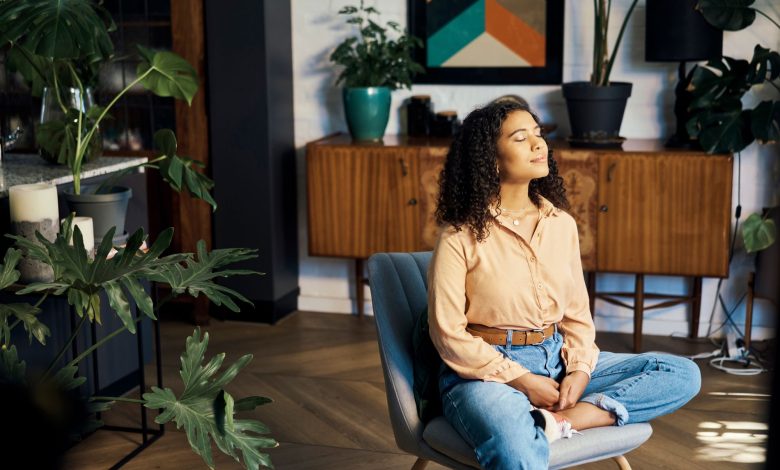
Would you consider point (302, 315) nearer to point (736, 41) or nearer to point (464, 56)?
point (464, 56)

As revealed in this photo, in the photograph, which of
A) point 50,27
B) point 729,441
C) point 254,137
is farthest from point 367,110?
point 729,441

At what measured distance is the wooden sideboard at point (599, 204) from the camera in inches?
155

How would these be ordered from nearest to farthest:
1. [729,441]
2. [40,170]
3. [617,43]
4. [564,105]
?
1. [729,441]
2. [40,170]
3. [617,43]
4. [564,105]

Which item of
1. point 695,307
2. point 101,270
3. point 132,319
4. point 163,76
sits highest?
point 163,76

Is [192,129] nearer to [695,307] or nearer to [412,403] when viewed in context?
[695,307]

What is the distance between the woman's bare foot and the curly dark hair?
450 mm

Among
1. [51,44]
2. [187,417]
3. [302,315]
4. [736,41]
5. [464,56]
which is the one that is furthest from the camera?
[302,315]

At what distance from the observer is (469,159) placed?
2.42 m

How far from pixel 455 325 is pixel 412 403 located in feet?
0.70

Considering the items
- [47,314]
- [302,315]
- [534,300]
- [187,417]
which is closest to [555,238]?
[534,300]

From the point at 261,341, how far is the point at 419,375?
2062 millimetres

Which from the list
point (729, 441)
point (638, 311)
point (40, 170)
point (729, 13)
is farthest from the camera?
point (638, 311)

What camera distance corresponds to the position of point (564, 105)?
174 inches

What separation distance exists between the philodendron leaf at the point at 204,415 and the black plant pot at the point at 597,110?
2.19 m
